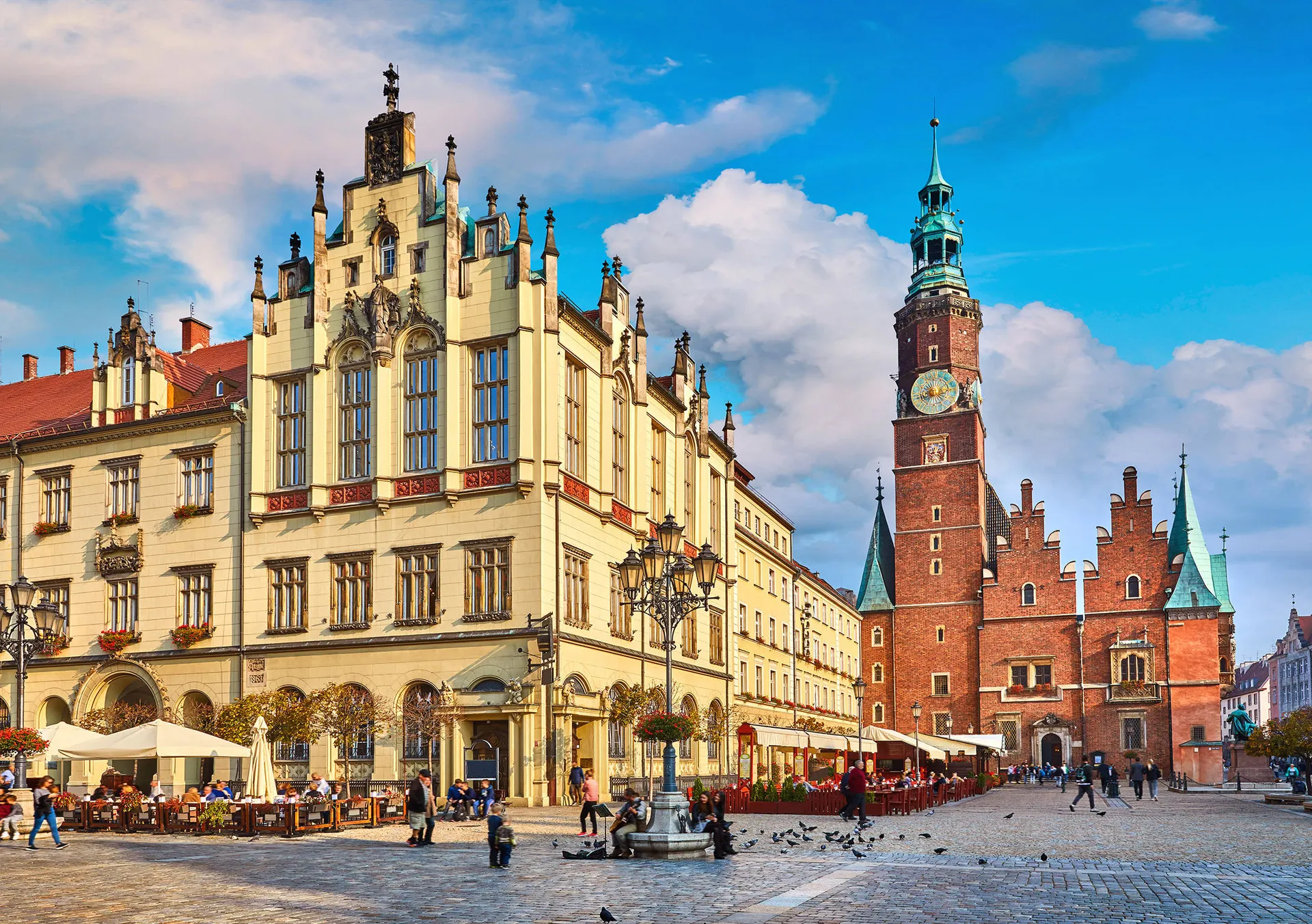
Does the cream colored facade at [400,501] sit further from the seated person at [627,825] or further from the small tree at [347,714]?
the seated person at [627,825]

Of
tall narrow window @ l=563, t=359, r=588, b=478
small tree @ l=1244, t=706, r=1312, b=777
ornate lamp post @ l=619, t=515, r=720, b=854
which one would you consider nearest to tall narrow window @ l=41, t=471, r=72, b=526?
tall narrow window @ l=563, t=359, r=588, b=478

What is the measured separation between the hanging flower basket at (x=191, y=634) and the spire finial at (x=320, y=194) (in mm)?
14200

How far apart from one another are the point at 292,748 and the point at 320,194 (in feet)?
59.3

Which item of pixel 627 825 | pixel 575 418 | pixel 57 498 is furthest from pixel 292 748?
pixel 627 825

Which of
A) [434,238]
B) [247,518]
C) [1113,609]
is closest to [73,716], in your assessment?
[247,518]

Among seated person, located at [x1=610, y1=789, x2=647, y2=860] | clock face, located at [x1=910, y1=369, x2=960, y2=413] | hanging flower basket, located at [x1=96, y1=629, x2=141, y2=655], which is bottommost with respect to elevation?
seated person, located at [x1=610, y1=789, x2=647, y2=860]

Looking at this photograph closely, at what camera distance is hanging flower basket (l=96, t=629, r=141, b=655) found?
4409 cm

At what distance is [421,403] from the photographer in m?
41.2

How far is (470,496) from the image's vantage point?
1566 inches

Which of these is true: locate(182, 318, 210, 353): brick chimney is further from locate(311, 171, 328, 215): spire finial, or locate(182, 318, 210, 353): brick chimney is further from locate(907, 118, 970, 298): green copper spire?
locate(907, 118, 970, 298): green copper spire

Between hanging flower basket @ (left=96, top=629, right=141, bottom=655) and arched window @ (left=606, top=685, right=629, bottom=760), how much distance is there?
16.3 m

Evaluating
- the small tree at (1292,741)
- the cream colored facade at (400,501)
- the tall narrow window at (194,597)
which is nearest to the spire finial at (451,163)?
the cream colored facade at (400,501)

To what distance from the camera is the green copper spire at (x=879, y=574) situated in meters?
91.2

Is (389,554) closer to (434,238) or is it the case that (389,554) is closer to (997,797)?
(434,238)
